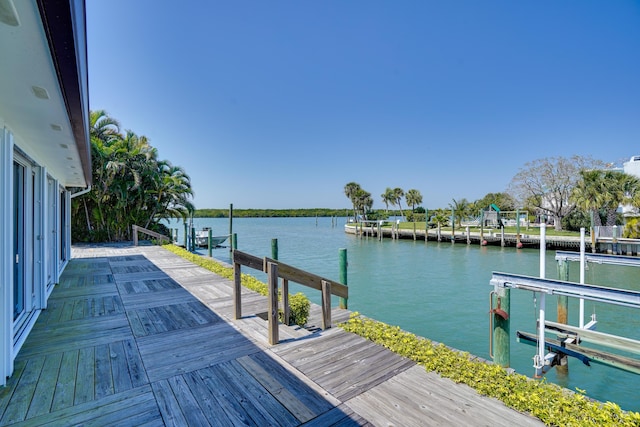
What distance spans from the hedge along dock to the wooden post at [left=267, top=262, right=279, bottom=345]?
0.13 meters

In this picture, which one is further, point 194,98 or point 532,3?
point 194,98

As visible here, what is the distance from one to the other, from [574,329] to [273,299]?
4143mm

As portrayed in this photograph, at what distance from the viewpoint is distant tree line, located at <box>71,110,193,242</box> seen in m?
13.0

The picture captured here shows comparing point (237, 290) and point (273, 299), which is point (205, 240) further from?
point (273, 299)

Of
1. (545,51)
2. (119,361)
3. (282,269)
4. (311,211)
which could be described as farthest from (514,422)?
(311,211)

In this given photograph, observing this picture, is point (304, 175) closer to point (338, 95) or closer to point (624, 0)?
point (338, 95)

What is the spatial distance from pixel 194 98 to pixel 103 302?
471 inches

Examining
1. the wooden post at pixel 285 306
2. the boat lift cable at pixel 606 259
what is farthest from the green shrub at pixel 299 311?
the boat lift cable at pixel 606 259

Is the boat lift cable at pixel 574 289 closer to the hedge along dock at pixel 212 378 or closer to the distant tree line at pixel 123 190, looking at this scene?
the hedge along dock at pixel 212 378

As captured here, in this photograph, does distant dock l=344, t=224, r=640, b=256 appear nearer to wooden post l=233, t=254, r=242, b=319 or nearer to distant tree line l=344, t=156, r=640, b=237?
distant tree line l=344, t=156, r=640, b=237

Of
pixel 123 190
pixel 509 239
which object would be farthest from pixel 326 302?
pixel 509 239

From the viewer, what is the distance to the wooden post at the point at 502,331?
327 centimetres

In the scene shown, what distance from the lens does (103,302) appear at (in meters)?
4.83

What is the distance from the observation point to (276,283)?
3096 millimetres
